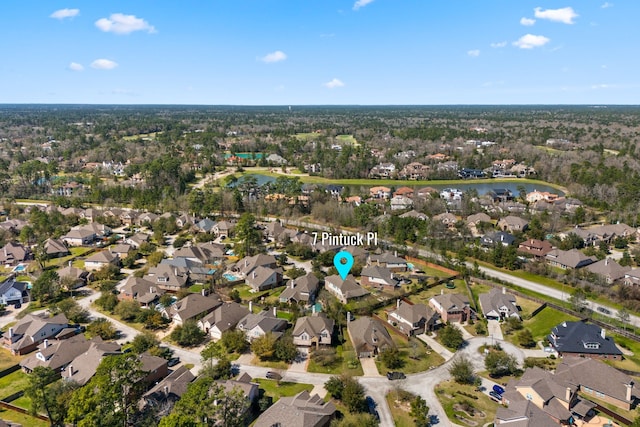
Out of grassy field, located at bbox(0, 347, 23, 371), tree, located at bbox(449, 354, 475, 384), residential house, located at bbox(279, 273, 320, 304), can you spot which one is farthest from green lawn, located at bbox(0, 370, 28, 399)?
tree, located at bbox(449, 354, 475, 384)

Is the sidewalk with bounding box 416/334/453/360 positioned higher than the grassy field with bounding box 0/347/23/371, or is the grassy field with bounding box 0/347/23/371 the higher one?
the grassy field with bounding box 0/347/23/371

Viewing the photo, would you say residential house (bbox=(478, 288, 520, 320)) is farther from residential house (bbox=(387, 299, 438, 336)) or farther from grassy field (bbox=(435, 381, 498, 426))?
grassy field (bbox=(435, 381, 498, 426))

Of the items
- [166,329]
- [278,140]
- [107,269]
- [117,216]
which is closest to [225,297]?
[166,329]

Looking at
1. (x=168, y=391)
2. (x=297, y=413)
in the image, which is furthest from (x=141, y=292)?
(x=297, y=413)

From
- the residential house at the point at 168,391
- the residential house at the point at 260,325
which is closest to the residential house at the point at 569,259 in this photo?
the residential house at the point at 260,325

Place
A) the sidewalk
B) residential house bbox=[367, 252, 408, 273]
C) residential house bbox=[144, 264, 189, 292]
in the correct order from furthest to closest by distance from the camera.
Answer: residential house bbox=[367, 252, 408, 273] → residential house bbox=[144, 264, 189, 292] → the sidewalk

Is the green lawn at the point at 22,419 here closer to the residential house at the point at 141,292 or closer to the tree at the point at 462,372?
the residential house at the point at 141,292

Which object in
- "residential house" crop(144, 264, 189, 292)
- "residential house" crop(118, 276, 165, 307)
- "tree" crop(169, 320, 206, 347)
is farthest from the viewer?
"residential house" crop(144, 264, 189, 292)

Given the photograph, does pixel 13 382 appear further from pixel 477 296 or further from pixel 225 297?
pixel 477 296
